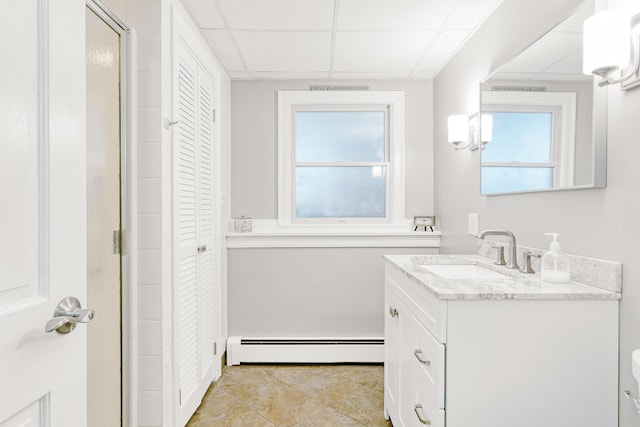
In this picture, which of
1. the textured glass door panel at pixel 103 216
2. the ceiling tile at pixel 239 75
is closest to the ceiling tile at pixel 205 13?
the textured glass door panel at pixel 103 216

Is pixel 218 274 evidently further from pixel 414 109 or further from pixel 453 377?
pixel 414 109

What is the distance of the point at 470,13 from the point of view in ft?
6.32

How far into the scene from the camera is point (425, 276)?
4.59ft

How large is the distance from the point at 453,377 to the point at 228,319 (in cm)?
207

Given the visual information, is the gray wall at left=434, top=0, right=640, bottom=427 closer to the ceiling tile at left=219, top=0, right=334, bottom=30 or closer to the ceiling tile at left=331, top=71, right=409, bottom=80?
the ceiling tile at left=331, top=71, right=409, bottom=80

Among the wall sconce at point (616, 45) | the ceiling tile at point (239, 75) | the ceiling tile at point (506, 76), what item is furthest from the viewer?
the ceiling tile at point (239, 75)

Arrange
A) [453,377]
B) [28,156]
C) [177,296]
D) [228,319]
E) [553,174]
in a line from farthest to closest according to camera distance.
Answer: [228,319] → [177,296] → [553,174] → [453,377] → [28,156]

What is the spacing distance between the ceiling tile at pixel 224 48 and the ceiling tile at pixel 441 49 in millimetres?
1291

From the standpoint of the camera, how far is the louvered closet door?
5.93 ft

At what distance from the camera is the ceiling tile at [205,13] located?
184 centimetres

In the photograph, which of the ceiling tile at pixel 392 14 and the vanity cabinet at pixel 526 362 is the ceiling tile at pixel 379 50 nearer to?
the ceiling tile at pixel 392 14

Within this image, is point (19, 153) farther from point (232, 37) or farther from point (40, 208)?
point (232, 37)

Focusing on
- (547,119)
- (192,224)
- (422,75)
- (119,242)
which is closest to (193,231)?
(192,224)

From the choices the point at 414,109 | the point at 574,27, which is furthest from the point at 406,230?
the point at 574,27
